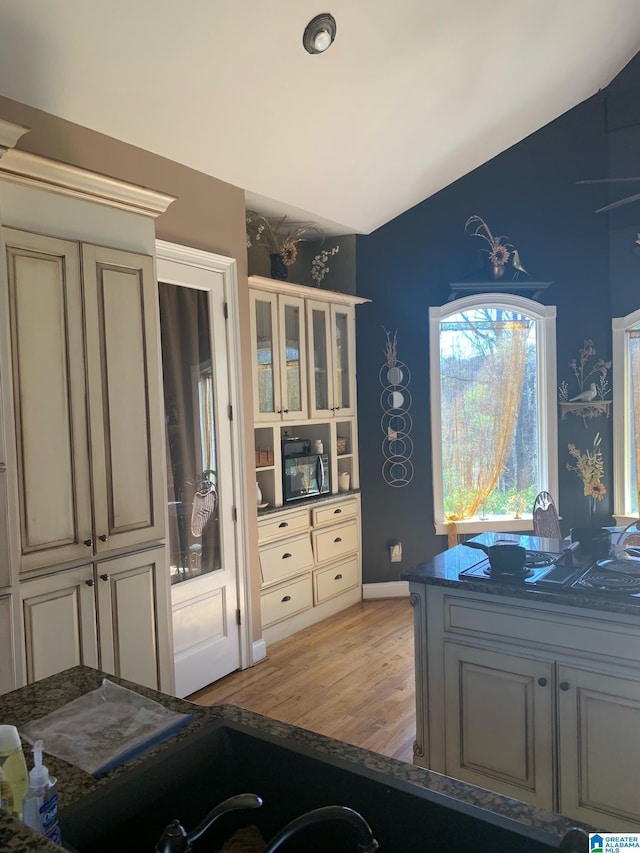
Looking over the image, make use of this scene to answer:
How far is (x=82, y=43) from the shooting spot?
8.39 feet

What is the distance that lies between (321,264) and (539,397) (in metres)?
2.00

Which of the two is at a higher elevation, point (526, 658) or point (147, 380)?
point (147, 380)

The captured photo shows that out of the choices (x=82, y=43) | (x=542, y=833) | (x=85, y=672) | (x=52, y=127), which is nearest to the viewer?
(x=542, y=833)

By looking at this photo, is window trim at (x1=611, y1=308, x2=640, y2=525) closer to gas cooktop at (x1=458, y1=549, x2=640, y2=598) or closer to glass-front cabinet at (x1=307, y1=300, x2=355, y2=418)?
glass-front cabinet at (x1=307, y1=300, x2=355, y2=418)

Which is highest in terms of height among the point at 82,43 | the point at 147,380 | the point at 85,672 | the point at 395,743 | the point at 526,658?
the point at 82,43

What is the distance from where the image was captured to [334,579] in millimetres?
4844

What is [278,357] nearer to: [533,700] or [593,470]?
[593,470]

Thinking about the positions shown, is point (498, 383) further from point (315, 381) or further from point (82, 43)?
point (82, 43)

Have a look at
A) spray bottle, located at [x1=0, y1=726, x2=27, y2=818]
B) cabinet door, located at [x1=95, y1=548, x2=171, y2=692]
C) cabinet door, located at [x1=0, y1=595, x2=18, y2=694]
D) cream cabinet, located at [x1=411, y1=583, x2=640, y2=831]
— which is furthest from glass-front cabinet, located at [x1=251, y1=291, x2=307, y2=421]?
spray bottle, located at [x1=0, y1=726, x2=27, y2=818]

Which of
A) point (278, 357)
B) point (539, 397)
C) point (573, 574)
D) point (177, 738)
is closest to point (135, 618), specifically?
point (177, 738)

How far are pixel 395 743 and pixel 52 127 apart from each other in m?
3.09

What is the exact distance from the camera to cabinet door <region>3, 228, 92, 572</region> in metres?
2.21

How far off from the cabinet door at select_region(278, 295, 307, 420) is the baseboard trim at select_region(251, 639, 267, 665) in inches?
56.5

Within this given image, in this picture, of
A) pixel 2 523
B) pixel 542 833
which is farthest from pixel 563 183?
pixel 542 833
